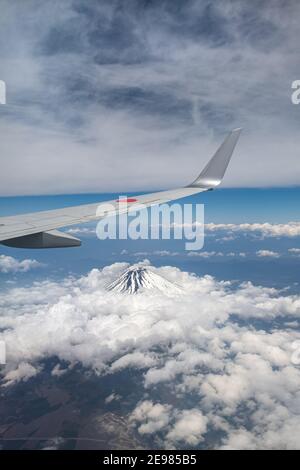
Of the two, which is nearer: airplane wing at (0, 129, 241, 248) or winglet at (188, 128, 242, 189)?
airplane wing at (0, 129, 241, 248)

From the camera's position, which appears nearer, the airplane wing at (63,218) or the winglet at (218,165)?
the airplane wing at (63,218)

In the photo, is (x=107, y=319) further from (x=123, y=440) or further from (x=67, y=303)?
(x=123, y=440)

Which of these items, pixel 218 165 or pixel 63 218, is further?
pixel 218 165

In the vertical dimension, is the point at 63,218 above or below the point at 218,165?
below

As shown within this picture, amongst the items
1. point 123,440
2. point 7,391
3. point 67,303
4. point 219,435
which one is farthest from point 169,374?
point 67,303
